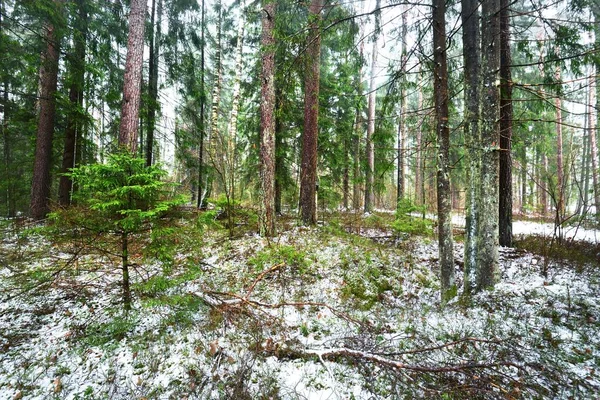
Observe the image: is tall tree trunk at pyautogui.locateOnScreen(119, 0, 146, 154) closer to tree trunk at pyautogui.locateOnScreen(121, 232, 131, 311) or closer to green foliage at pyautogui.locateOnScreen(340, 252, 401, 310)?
tree trunk at pyautogui.locateOnScreen(121, 232, 131, 311)

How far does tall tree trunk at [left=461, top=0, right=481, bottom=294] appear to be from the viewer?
4.21 meters

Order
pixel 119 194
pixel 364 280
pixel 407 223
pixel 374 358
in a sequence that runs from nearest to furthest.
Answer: pixel 374 358
pixel 119 194
pixel 364 280
pixel 407 223

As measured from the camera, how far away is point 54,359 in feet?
10.1

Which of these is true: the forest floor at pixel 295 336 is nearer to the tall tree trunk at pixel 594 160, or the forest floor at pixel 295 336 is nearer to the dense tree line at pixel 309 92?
the dense tree line at pixel 309 92

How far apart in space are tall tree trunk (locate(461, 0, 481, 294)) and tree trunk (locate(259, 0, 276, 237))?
14.1 feet

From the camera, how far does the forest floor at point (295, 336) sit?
2702 mm

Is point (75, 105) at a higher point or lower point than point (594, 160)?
higher

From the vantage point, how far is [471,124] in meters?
4.31

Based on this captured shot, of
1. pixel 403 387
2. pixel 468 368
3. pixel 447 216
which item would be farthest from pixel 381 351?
pixel 447 216

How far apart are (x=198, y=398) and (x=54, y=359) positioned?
2035 mm

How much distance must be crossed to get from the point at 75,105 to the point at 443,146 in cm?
1111

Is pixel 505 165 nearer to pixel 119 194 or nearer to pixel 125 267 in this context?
pixel 119 194

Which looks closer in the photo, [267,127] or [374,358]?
[374,358]

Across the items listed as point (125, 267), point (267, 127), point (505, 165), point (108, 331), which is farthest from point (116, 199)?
point (505, 165)
